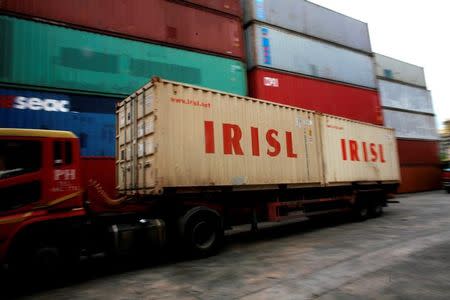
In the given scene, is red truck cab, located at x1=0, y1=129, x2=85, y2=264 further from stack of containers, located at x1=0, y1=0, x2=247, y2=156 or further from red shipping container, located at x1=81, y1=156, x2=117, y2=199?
stack of containers, located at x1=0, y1=0, x2=247, y2=156

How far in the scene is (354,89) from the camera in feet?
69.8

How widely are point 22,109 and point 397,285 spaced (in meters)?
11.3

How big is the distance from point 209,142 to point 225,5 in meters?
10.9

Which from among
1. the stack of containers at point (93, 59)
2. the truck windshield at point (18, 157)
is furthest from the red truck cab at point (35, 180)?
the stack of containers at point (93, 59)

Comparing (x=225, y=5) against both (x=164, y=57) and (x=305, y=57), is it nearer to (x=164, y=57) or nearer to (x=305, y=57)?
(x=164, y=57)

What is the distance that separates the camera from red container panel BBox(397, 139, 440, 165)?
25.8 meters

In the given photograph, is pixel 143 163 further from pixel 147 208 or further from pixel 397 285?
pixel 397 285

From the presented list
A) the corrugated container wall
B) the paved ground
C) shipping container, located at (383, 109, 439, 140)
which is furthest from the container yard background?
the paved ground

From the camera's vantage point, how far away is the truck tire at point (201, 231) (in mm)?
7398

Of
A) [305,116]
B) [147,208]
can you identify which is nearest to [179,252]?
[147,208]

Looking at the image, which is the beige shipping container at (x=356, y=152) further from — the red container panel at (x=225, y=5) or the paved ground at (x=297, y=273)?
the red container panel at (x=225, y=5)

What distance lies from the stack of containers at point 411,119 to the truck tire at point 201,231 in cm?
2189

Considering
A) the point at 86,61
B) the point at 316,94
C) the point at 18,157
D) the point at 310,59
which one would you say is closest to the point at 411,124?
the point at 316,94

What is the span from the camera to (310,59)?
62.8ft
